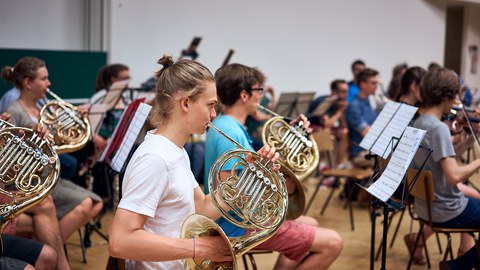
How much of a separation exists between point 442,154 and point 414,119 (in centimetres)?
118

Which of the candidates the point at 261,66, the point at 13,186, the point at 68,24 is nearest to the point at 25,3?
the point at 68,24

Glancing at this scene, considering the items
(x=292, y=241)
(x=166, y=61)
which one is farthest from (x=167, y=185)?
(x=292, y=241)

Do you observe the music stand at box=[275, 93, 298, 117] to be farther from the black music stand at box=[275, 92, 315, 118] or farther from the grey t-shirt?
the grey t-shirt

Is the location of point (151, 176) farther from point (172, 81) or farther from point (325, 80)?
point (325, 80)

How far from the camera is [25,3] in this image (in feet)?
21.6

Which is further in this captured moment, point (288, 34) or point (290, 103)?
point (288, 34)

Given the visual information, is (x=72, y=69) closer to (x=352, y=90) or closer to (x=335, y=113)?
(x=335, y=113)

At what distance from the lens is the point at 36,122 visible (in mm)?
3939

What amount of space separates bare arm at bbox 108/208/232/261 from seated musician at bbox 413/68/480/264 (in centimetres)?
192

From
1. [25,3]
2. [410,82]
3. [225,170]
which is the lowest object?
[225,170]

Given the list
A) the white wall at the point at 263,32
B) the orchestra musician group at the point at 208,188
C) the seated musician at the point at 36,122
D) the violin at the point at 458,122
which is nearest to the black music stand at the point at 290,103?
the white wall at the point at 263,32

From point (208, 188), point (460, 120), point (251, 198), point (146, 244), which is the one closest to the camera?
point (146, 244)

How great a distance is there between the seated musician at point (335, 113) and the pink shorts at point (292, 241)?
146 inches

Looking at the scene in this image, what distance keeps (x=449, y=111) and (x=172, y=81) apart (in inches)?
85.0
